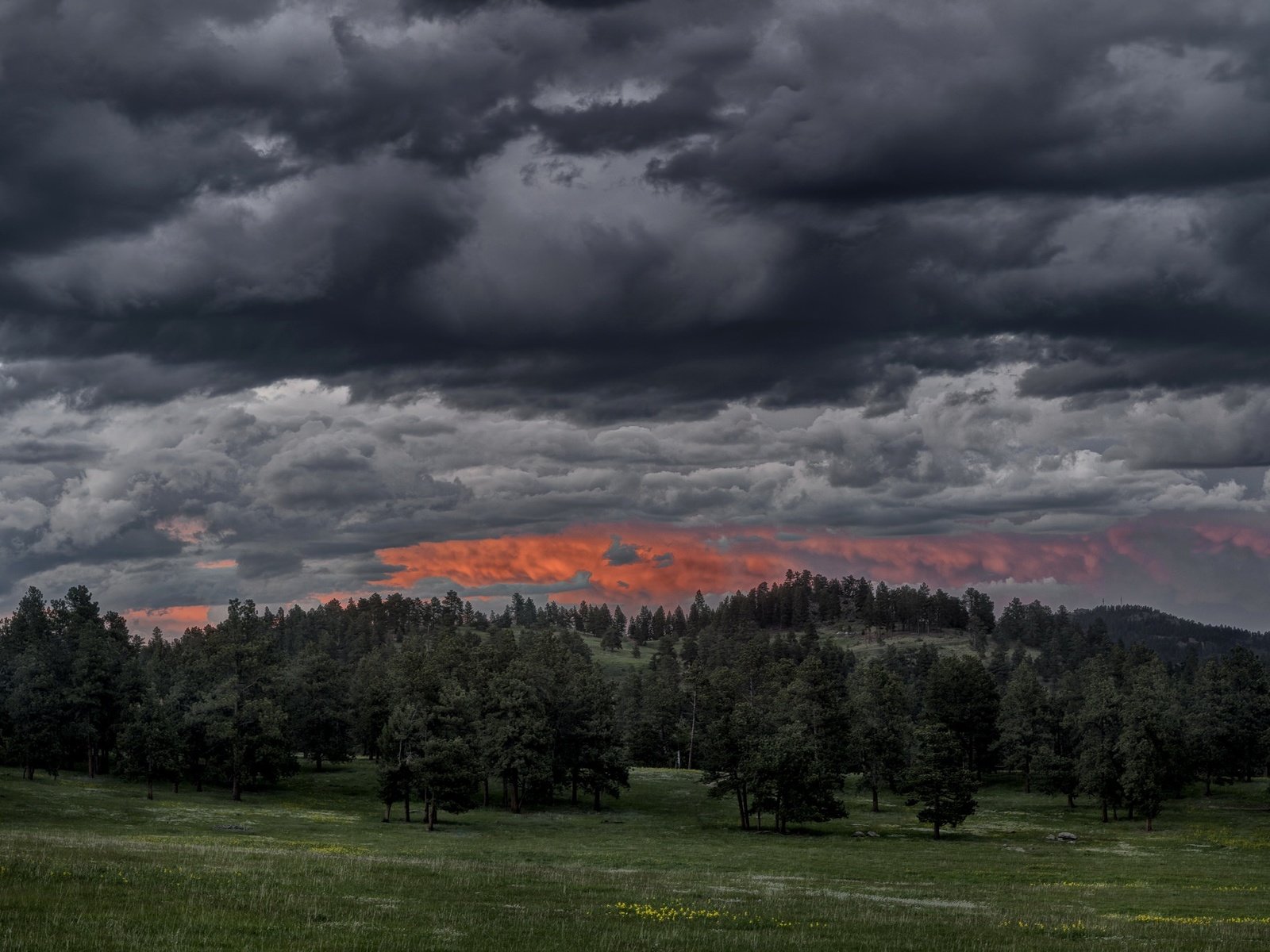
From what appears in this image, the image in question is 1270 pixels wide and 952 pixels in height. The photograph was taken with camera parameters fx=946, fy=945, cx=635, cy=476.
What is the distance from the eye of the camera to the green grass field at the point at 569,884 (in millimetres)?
25125

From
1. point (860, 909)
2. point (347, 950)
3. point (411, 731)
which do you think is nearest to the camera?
point (347, 950)

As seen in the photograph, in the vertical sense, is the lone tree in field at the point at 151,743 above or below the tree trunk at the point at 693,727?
above

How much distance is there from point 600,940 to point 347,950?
262 inches

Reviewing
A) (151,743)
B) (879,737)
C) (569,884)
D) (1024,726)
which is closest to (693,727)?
(879,737)

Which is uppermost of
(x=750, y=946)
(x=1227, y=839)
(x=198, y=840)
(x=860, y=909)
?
(x=750, y=946)

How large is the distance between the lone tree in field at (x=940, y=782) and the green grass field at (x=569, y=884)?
130 inches

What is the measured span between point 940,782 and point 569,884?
6853 cm

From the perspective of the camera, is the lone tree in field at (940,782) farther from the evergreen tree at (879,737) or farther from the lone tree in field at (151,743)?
the lone tree in field at (151,743)

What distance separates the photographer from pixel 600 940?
2488 cm

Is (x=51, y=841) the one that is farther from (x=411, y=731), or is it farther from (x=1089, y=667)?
(x=1089, y=667)

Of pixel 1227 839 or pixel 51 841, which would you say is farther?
pixel 1227 839

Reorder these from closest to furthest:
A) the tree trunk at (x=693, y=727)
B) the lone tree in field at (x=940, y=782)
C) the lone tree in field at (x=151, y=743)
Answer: the lone tree in field at (x=940, y=782), the lone tree in field at (x=151, y=743), the tree trunk at (x=693, y=727)

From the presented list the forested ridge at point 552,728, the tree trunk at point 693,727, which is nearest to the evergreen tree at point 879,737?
the forested ridge at point 552,728

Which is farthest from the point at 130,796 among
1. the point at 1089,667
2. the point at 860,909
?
the point at 1089,667
